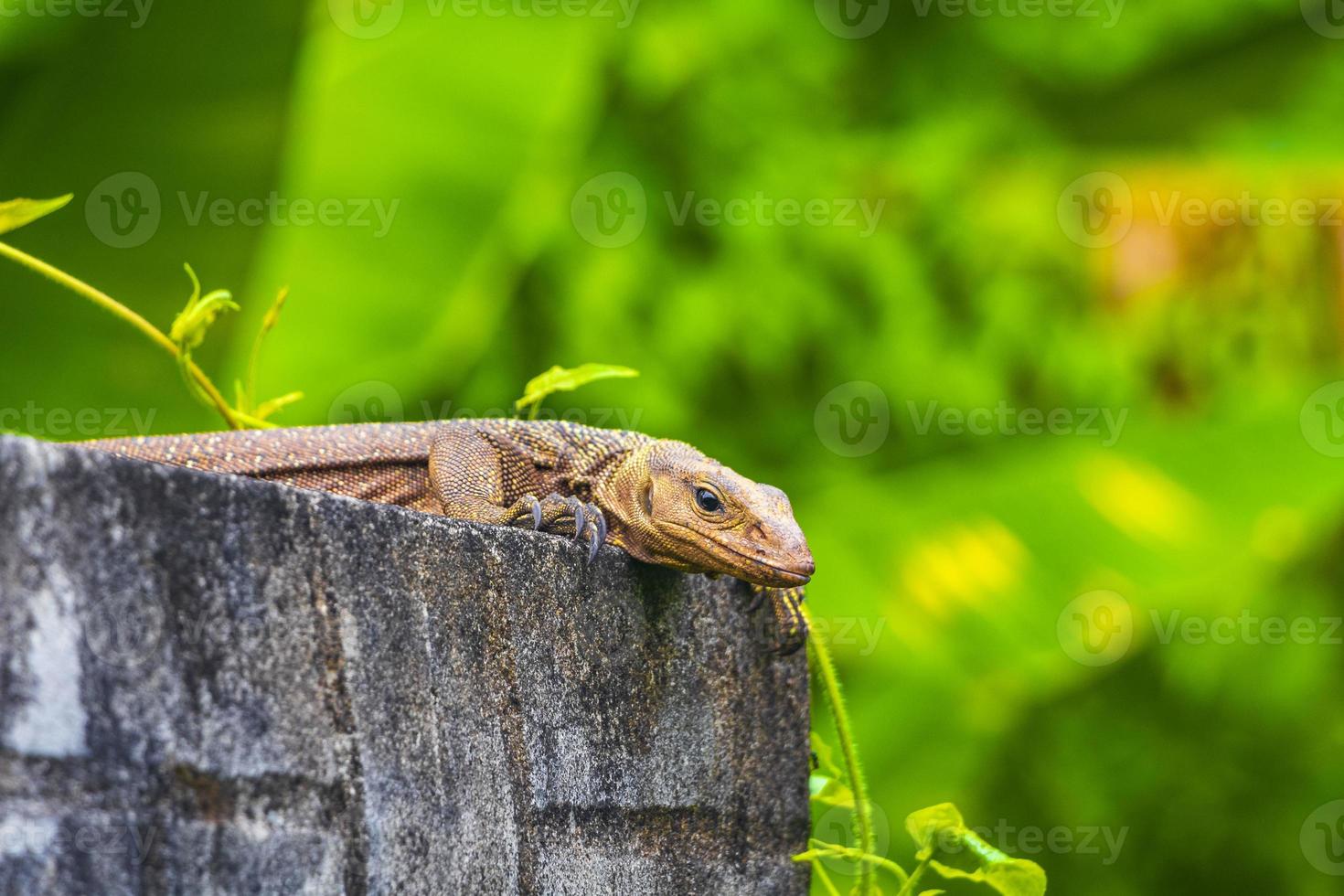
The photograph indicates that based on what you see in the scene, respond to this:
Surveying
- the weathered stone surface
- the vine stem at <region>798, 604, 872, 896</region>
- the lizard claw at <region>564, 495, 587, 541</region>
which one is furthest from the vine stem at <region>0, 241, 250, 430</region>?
the vine stem at <region>798, 604, 872, 896</region>

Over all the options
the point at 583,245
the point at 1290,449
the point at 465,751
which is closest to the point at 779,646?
the point at 465,751

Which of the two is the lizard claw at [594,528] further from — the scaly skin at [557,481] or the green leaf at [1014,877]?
the green leaf at [1014,877]

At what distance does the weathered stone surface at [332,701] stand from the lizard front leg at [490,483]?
0.19 m

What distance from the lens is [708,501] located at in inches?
111

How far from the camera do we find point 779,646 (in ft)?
9.45

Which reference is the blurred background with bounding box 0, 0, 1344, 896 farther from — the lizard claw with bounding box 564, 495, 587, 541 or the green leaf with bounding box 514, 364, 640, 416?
the lizard claw with bounding box 564, 495, 587, 541

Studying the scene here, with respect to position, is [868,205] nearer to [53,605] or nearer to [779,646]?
[779,646]

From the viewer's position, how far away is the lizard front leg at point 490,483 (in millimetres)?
2721

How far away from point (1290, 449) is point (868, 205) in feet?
9.00

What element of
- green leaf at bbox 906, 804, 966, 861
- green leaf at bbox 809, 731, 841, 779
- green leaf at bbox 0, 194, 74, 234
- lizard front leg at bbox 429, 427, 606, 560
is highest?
green leaf at bbox 0, 194, 74, 234

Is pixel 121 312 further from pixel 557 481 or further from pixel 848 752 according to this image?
pixel 848 752

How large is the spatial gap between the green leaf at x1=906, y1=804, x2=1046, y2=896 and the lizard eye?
68cm

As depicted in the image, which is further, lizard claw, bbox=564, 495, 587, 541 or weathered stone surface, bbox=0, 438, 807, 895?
lizard claw, bbox=564, 495, 587, 541

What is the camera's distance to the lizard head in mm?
2715
